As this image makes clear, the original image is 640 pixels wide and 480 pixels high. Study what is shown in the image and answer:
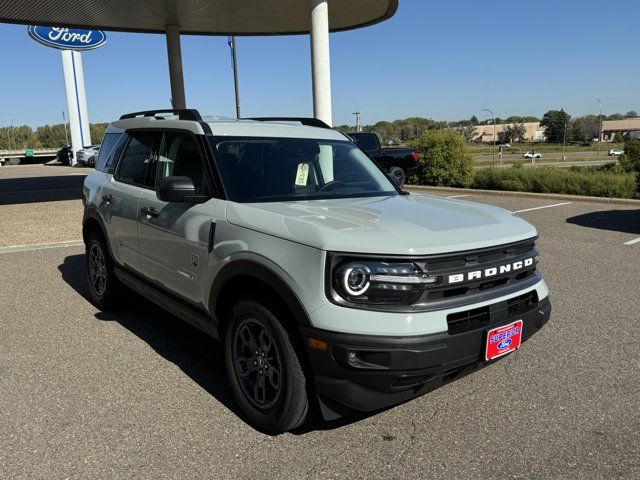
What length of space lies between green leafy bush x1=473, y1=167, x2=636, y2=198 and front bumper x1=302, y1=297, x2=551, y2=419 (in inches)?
517

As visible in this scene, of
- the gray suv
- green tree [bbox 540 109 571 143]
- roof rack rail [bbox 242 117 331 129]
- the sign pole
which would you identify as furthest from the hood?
green tree [bbox 540 109 571 143]

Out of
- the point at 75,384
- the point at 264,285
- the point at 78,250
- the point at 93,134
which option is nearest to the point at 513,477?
the point at 264,285

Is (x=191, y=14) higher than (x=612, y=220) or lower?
higher

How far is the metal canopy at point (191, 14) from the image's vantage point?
14.4 m

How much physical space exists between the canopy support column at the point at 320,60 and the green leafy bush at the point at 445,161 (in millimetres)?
7301

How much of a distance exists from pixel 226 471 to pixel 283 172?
2035 millimetres

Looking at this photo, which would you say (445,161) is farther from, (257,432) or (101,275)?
(257,432)

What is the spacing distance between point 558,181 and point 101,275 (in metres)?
13.5

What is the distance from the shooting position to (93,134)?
124000 millimetres

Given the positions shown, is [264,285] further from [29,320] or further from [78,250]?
[78,250]

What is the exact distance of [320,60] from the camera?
11.3 m

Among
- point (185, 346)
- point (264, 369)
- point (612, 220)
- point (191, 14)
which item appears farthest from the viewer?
point (191, 14)

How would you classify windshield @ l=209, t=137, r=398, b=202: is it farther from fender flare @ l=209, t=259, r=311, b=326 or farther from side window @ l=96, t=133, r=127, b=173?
side window @ l=96, t=133, r=127, b=173

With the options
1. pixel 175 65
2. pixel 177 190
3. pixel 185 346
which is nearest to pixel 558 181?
pixel 175 65
